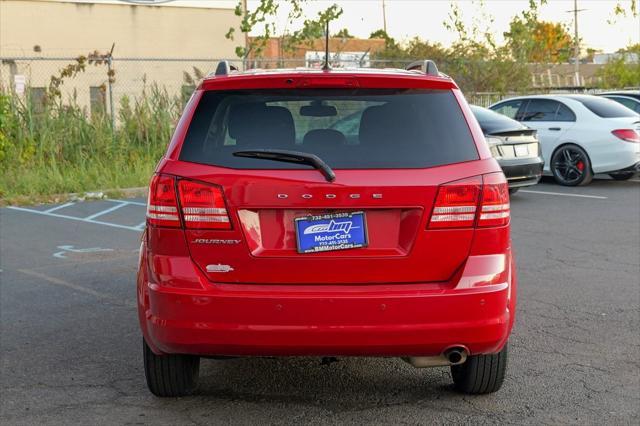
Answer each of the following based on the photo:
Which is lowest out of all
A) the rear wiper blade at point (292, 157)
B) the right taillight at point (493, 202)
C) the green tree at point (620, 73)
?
the right taillight at point (493, 202)

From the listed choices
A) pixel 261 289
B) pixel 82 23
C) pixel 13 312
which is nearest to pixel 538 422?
pixel 261 289

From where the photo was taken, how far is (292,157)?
432 cm

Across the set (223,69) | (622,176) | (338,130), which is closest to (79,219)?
(223,69)

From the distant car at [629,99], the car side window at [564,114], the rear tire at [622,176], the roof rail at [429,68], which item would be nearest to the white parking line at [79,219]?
the roof rail at [429,68]

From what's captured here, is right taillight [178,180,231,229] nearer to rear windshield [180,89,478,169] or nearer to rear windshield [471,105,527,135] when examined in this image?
rear windshield [180,89,478,169]

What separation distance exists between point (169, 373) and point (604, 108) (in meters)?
13.6

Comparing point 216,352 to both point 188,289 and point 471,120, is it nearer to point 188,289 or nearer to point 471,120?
point 188,289

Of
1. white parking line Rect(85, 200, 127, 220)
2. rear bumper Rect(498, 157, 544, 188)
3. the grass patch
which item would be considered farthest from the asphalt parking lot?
the grass patch

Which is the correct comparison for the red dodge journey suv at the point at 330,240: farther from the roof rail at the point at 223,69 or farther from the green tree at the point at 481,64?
the green tree at the point at 481,64

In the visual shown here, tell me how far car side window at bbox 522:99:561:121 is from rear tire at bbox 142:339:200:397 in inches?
529

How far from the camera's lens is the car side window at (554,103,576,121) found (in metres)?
→ 17.0

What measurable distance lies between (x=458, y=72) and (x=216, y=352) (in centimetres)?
2500

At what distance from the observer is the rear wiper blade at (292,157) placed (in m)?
4.27

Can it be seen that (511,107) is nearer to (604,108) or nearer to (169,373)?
(604,108)
